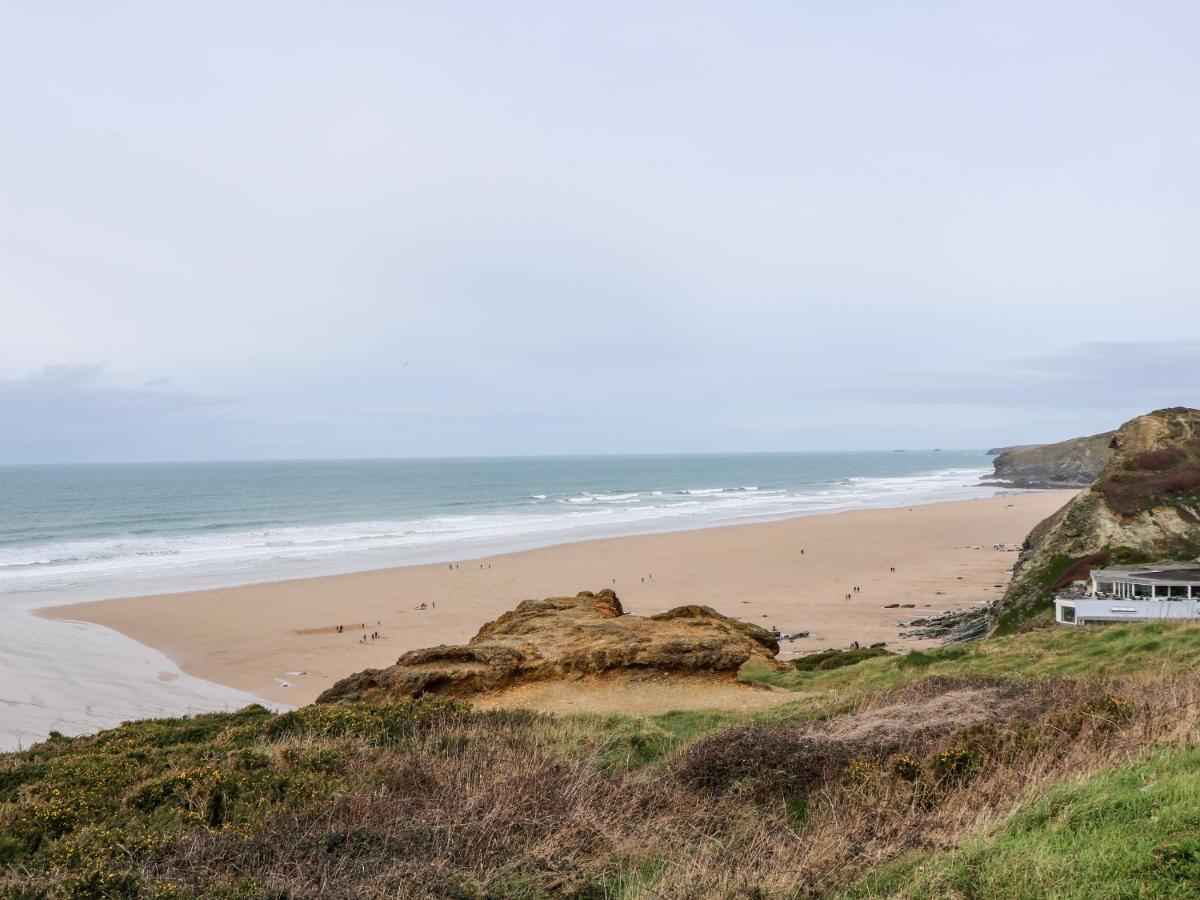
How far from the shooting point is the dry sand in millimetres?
26266

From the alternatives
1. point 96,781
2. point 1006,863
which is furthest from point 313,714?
point 1006,863

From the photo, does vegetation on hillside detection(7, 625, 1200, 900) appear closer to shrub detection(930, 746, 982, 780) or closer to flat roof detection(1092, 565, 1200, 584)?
shrub detection(930, 746, 982, 780)

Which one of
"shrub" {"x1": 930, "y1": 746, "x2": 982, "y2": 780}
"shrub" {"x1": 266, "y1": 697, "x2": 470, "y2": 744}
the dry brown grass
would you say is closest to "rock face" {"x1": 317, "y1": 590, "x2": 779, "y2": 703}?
"shrub" {"x1": 266, "y1": 697, "x2": 470, "y2": 744}

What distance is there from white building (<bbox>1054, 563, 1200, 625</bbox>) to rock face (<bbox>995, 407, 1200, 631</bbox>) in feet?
7.79

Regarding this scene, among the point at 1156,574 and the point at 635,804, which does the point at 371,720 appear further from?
the point at 1156,574

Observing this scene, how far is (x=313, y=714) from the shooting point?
1123 centimetres

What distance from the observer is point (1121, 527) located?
26.5 m

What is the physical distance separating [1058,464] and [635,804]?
143m

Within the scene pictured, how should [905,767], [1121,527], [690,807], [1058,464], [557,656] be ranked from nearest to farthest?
[690,807], [905,767], [557,656], [1121,527], [1058,464]

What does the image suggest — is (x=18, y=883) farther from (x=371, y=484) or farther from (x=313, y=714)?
(x=371, y=484)

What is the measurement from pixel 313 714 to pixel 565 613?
886cm

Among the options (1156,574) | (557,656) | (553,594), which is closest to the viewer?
(557,656)

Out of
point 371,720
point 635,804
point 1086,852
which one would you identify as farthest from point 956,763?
point 371,720

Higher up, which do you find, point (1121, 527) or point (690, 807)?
point (1121, 527)
